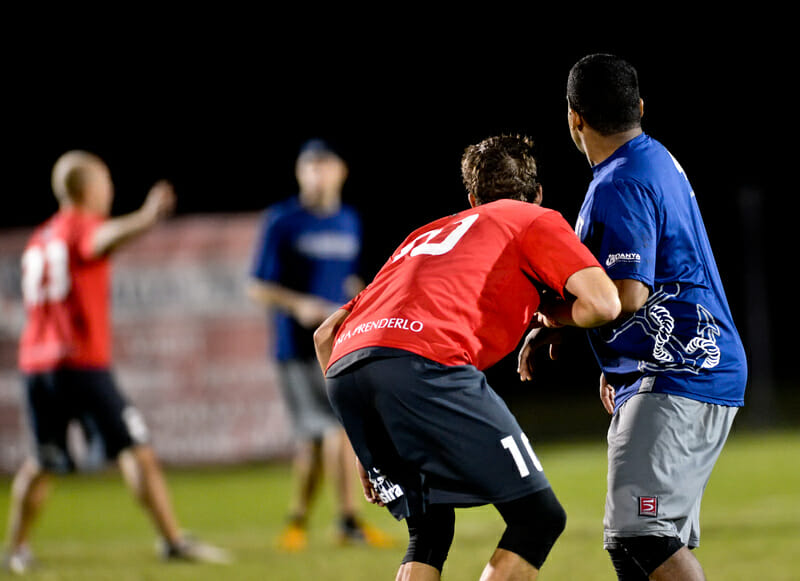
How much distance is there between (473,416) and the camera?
3664mm

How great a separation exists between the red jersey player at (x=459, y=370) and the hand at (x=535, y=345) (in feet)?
1.07

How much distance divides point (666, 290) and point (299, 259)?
4.57m

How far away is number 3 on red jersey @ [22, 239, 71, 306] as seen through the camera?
745cm

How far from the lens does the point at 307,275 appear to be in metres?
8.24

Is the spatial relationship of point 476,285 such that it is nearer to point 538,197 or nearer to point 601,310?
point 601,310

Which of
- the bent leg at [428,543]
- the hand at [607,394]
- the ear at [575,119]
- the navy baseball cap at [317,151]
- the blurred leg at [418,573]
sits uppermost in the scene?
the ear at [575,119]

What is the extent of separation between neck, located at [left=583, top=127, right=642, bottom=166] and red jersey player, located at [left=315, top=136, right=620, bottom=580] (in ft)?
1.43

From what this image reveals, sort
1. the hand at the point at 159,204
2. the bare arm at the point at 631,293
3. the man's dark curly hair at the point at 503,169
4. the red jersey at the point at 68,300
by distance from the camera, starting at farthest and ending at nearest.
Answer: the red jersey at the point at 68,300, the hand at the point at 159,204, the man's dark curly hair at the point at 503,169, the bare arm at the point at 631,293

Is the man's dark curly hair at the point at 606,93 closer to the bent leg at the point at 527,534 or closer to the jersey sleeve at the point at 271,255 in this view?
the bent leg at the point at 527,534

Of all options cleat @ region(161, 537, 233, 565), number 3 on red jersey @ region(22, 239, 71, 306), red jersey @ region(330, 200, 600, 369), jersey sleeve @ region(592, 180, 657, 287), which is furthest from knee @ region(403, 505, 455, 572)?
number 3 on red jersey @ region(22, 239, 71, 306)

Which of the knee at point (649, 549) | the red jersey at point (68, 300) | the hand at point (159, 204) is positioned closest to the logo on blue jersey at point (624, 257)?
the knee at point (649, 549)

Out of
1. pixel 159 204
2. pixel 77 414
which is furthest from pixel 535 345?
pixel 77 414

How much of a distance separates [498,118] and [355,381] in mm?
18441

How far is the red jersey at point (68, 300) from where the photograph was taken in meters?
7.32
